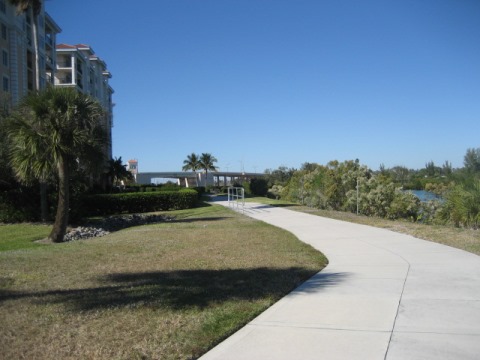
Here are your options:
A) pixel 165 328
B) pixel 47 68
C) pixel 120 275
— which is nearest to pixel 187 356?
pixel 165 328

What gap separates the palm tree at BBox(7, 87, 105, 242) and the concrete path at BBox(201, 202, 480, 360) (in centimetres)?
995

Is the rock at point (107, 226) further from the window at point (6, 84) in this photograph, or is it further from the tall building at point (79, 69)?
the tall building at point (79, 69)

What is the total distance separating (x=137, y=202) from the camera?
27.7 meters

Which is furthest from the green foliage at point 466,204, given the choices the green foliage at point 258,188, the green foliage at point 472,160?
the green foliage at point 258,188

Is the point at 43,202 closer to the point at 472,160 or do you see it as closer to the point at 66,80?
the point at 472,160

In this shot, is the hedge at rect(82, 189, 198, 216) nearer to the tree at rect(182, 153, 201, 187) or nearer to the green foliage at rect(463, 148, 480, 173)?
the green foliage at rect(463, 148, 480, 173)

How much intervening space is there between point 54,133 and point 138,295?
10128mm

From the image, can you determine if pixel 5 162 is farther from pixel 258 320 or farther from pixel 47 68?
pixel 47 68

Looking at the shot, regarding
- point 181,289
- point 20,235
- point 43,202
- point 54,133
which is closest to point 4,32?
point 43,202

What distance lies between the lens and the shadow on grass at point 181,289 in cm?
581

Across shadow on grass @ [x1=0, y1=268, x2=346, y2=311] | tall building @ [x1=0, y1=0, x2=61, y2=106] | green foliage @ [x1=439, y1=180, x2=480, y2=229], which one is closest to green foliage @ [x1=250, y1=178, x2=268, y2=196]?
tall building @ [x1=0, y1=0, x2=61, y2=106]

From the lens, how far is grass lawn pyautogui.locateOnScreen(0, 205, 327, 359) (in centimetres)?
439

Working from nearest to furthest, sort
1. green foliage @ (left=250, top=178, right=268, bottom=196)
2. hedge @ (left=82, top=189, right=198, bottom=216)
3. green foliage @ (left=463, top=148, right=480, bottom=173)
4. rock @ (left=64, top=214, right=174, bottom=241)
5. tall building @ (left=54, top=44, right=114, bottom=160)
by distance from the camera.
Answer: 1. rock @ (left=64, top=214, right=174, bottom=241)
2. green foliage @ (left=463, top=148, right=480, bottom=173)
3. hedge @ (left=82, top=189, right=198, bottom=216)
4. tall building @ (left=54, top=44, right=114, bottom=160)
5. green foliage @ (left=250, top=178, right=268, bottom=196)

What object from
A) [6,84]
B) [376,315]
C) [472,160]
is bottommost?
[376,315]
